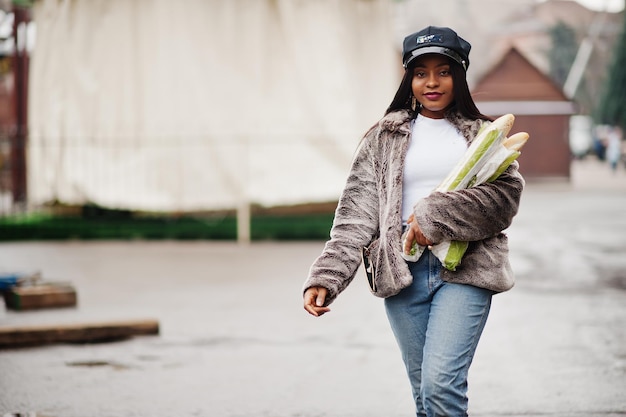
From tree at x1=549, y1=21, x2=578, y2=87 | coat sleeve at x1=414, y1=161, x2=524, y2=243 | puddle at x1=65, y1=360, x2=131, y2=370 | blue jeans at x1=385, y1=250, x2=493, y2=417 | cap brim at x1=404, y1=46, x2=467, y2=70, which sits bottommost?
puddle at x1=65, y1=360, x2=131, y2=370

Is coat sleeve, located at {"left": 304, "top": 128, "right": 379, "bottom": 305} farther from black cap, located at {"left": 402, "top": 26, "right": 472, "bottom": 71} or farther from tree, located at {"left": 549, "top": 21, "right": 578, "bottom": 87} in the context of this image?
tree, located at {"left": 549, "top": 21, "right": 578, "bottom": 87}

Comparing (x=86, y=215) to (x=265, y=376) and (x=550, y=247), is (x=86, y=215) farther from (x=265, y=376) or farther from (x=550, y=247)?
(x=265, y=376)

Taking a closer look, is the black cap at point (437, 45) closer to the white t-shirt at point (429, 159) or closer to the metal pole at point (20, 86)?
the white t-shirt at point (429, 159)

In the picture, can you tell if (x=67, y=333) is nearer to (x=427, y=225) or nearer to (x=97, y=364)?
(x=97, y=364)

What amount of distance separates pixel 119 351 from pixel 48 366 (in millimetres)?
579

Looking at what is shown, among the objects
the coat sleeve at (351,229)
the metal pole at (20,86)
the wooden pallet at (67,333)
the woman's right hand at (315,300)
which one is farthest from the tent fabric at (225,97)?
the woman's right hand at (315,300)

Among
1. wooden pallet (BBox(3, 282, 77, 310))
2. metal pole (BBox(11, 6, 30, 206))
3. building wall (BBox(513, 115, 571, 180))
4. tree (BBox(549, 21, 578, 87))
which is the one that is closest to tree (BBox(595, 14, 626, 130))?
building wall (BBox(513, 115, 571, 180))

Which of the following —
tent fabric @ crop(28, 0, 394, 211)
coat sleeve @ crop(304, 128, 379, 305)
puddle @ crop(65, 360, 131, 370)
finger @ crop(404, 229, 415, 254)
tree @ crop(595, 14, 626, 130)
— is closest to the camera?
finger @ crop(404, 229, 415, 254)

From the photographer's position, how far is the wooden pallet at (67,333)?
7.17 m

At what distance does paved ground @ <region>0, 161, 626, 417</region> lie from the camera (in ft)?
18.6

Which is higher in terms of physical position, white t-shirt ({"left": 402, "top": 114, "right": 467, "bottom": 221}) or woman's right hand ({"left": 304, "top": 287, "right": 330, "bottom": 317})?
white t-shirt ({"left": 402, "top": 114, "right": 467, "bottom": 221})

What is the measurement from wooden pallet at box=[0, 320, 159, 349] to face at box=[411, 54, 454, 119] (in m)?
4.06

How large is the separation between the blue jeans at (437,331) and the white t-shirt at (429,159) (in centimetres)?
24

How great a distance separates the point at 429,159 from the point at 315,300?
676mm
